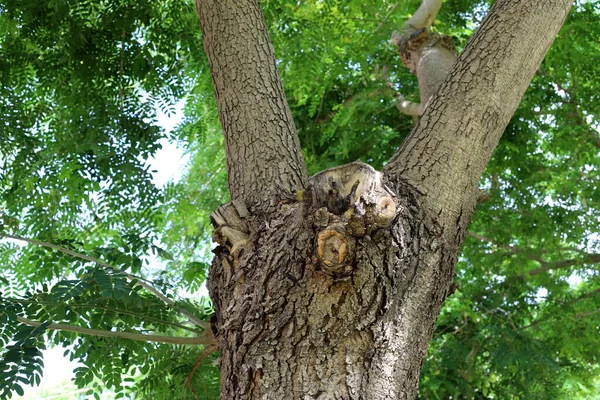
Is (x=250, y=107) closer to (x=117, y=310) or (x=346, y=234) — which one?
(x=346, y=234)

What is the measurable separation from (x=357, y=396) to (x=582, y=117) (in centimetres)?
555

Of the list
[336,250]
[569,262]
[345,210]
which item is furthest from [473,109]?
[569,262]

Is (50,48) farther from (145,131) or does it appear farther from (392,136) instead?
(392,136)

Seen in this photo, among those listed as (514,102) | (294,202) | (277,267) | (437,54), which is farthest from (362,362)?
(437,54)

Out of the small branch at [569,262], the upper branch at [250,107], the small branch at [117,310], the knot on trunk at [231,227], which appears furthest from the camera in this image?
the small branch at [569,262]

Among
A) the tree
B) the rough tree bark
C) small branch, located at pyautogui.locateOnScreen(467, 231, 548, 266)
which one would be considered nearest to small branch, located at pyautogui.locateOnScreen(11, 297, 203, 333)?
the tree

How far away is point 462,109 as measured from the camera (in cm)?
281

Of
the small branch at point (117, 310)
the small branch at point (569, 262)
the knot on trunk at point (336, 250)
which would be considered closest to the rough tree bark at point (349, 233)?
the knot on trunk at point (336, 250)

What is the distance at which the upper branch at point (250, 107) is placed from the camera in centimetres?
285

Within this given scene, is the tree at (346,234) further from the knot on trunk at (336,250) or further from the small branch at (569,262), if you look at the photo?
the small branch at (569,262)

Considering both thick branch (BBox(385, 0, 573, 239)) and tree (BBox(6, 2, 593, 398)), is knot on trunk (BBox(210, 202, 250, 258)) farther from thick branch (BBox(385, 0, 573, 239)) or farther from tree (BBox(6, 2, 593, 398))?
thick branch (BBox(385, 0, 573, 239))

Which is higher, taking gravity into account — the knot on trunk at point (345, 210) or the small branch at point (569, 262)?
the small branch at point (569, 262)

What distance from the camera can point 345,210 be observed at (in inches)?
91.2

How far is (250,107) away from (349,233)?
1002 millimetres
